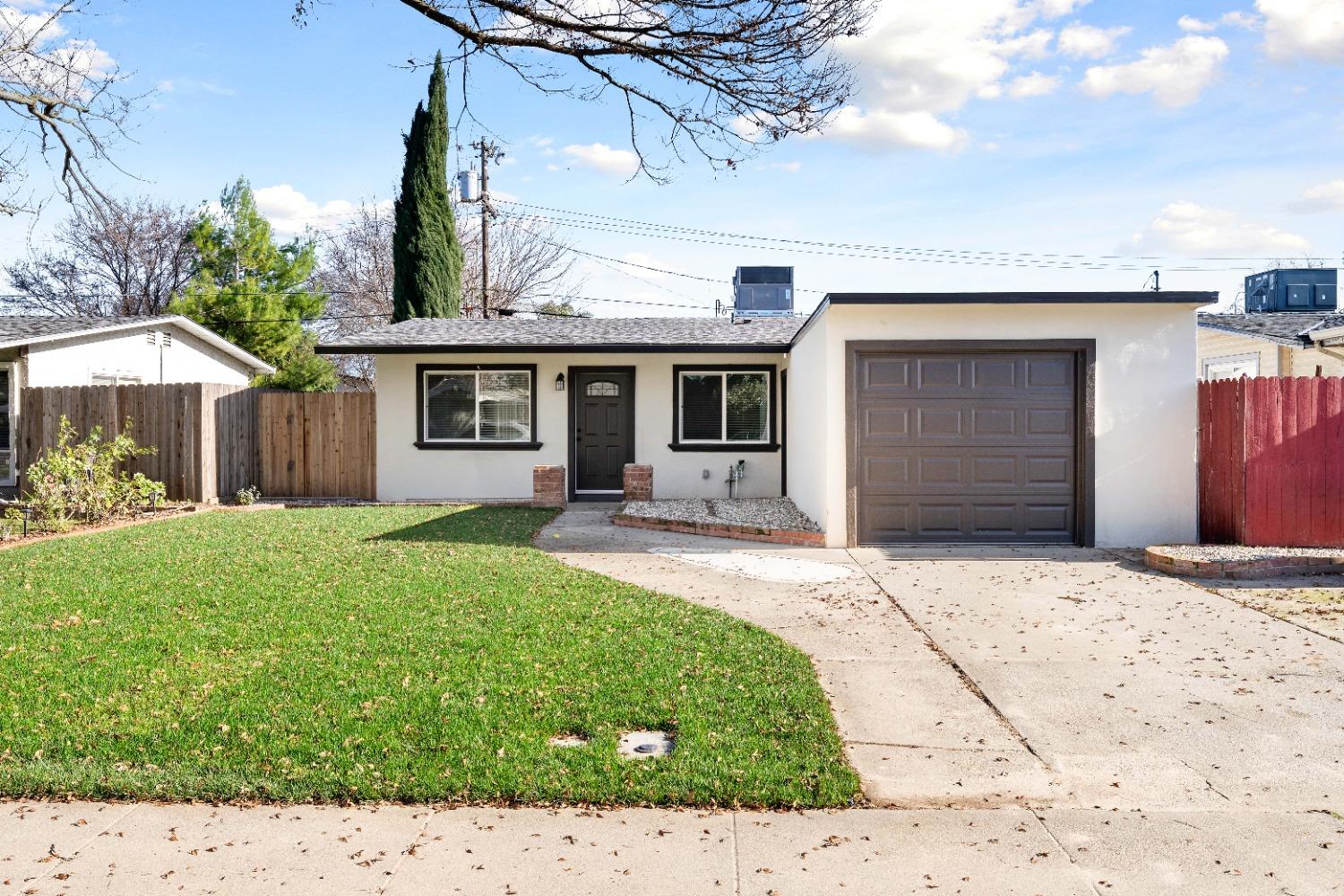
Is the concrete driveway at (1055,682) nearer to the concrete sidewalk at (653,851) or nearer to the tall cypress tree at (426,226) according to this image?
the concrete sidewalk at (653,851)

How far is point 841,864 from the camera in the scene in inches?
121

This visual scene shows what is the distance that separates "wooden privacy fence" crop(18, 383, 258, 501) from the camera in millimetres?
14617

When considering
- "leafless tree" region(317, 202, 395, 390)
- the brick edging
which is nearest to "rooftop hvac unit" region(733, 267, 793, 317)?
the brick edging

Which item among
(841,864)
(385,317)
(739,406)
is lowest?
(841,864)

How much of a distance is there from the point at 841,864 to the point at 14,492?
17136mm

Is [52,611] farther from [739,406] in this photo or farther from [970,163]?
[970,163]

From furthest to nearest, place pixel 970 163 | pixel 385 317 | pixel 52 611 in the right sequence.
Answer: pixel 385 317, pixel 970 163, pixel 52 611

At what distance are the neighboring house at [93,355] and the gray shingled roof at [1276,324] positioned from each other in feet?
65.5

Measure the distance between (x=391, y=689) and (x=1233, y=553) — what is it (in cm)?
830

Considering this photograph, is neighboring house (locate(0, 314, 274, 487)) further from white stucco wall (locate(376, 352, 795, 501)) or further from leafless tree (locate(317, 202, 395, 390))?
leafless tree (locate(317, 202, 395, 390))

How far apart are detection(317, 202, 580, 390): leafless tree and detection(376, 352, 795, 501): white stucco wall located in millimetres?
17567

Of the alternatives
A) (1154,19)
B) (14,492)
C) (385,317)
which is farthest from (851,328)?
(385,317)

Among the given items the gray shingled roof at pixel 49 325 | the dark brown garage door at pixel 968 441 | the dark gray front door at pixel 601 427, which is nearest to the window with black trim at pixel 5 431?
the gray shingled roof at pixel 49 325

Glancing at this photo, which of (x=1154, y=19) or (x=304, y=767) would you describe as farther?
(x=1154, y=19)
